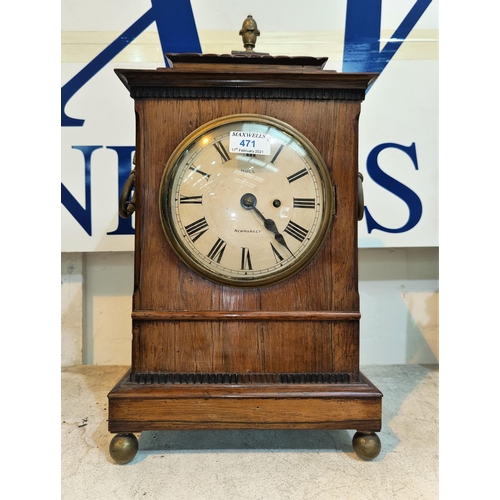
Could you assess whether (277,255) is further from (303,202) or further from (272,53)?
(272,53)

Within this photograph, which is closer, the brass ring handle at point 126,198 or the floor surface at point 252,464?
the floor surface at point 252,464

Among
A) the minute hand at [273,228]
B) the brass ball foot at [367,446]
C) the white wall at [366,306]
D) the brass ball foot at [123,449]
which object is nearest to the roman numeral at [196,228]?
the minute hand at [273,228]

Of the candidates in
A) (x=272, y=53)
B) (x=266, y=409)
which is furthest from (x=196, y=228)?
(x=272, y=53)

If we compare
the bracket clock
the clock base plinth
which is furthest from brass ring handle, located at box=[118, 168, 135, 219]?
the clock base plinth

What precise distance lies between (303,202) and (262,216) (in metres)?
0.09

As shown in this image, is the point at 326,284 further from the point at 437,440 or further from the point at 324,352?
the point at 437,440

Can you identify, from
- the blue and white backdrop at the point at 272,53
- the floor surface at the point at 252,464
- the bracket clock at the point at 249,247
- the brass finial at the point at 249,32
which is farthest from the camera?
the blue and white backdrop at the point at 272,53

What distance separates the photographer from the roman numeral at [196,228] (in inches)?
35.8

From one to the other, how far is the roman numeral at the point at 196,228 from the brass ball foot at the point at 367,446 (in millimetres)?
555

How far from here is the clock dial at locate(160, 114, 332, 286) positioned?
2.97ft

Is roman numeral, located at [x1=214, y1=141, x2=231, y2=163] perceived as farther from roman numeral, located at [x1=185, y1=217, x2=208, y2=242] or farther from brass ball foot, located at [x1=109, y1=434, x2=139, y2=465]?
brass ball foot, located at [x1=109, y1=434, x2=139, y2=465]

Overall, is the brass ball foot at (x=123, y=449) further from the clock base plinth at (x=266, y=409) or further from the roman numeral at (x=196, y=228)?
the roman numeral at (x=196, y=228)

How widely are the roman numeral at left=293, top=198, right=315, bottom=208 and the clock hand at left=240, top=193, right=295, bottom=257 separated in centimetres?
7

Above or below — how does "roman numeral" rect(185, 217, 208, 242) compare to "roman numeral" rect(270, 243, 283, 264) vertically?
above
